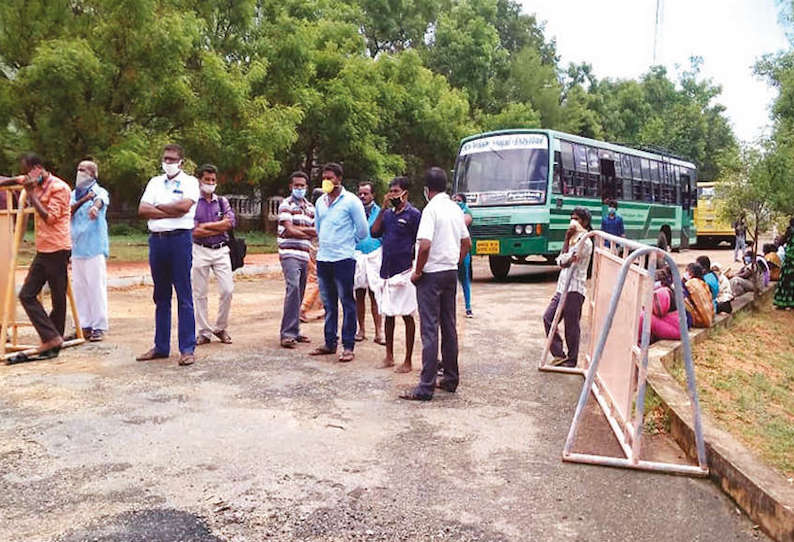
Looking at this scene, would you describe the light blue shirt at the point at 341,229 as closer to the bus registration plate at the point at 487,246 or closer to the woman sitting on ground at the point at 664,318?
the woman sitting on ground at the point at 664,318

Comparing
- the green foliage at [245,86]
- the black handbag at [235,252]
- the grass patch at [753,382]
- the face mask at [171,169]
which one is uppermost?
the green foliage at [245,86]

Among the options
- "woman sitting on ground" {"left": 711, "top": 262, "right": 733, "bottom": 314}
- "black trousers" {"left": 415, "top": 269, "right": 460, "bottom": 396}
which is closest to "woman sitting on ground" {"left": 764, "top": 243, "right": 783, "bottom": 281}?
"woman sitting on ground" {"left": 711, "top": 262, "right": 733, "bottom": 314}

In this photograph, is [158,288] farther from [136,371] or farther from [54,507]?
[54,507]

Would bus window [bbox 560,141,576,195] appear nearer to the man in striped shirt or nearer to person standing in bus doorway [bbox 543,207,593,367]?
person standing in bus doorway [bbox 543,207,593,367]

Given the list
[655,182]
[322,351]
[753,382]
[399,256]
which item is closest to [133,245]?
[655,182]

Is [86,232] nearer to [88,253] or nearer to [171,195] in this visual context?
[88,253]

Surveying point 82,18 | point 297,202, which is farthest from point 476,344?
point 82,18

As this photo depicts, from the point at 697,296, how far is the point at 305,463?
20.8ft

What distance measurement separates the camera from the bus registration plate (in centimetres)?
1399

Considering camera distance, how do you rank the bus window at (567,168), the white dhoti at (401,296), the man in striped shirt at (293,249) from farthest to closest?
the bus window at (567,168) → the man in striped shirt at (293,249) → the white dhoti at (401,296)

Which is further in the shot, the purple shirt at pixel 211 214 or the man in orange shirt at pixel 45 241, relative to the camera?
the purple shirt at pixel 211 214

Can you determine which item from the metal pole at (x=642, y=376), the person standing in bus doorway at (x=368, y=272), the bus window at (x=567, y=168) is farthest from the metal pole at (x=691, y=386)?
the bus window at (x=567, y=168)

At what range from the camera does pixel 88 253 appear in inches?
302

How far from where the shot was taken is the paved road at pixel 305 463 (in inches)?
131
